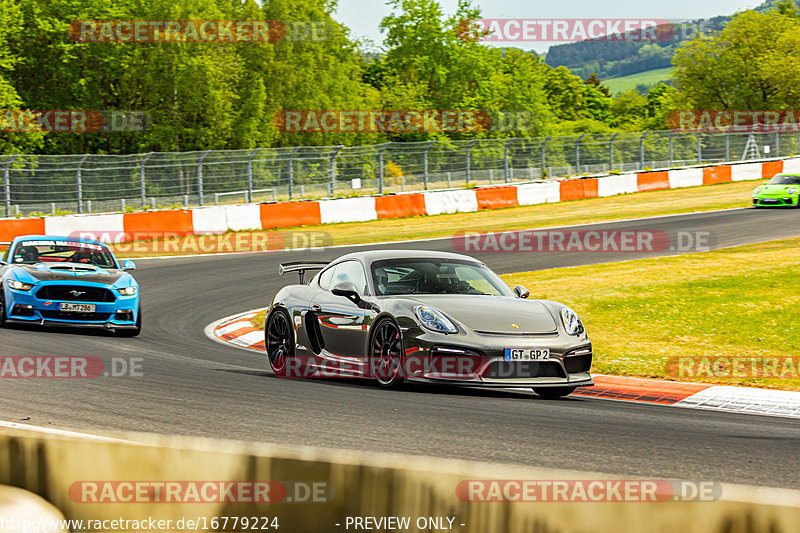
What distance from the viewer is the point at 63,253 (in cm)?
1360

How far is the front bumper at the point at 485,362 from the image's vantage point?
24.9 feet

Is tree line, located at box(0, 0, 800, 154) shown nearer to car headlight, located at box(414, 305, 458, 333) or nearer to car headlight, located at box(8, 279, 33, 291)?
car headlight, located at box(8, 279, 33, 291)

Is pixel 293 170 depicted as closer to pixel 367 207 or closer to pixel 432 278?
pixel 367 207

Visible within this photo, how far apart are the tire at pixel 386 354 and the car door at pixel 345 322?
136 millimetres

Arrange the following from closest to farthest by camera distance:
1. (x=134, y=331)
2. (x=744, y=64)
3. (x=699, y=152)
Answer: (x=134, y=331) < (x=699, y=152) < (x=744, y=64)

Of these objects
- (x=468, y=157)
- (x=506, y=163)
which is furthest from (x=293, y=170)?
(x=506, y=163)

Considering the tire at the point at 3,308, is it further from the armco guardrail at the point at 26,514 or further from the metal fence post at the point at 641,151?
the metal fence post at the point at 641,151

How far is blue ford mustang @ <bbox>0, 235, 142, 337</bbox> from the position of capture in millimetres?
12055

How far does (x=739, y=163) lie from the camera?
3903cm

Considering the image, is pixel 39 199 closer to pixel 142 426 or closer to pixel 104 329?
pixel 104 329

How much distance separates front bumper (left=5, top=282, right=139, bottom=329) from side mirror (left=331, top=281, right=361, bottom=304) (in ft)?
15.5

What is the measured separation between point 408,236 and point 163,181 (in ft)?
24.6

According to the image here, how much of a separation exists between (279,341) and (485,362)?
2.82 m

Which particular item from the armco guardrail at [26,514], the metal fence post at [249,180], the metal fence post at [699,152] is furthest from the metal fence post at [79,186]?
the armco guardrail at [26,514]
